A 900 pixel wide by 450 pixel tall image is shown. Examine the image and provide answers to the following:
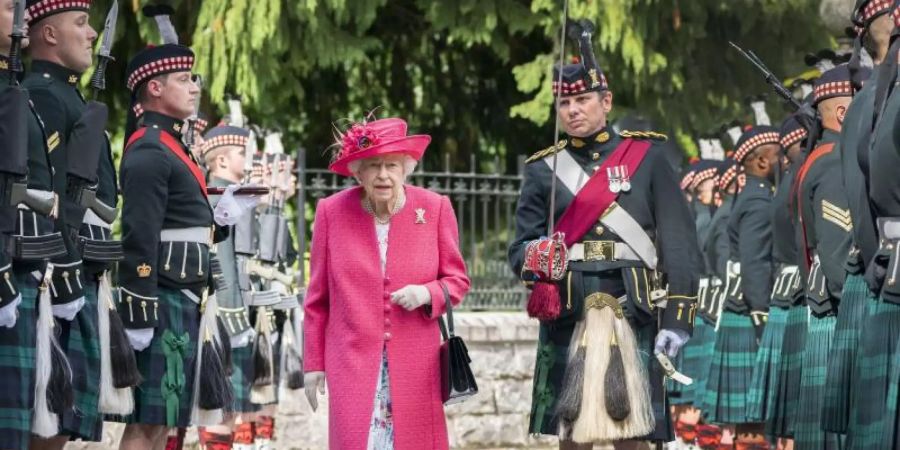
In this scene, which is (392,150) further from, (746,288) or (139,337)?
(746,288)

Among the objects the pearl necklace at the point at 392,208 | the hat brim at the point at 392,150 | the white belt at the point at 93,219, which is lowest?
the white belt at the point at 93,219

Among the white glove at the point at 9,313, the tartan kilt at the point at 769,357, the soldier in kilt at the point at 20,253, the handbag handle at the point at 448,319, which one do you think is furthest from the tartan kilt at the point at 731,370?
the white glove at the point at 9,313

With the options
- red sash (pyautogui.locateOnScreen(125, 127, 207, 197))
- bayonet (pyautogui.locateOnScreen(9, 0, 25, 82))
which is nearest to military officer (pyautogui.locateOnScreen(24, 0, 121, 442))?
bayonet (pyautogui.locateOnScreen(9, 0, 25, 82))

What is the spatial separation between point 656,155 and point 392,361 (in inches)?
72.4

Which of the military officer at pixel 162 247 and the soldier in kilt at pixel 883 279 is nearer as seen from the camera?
the soldier in kilt at pixel 883 279

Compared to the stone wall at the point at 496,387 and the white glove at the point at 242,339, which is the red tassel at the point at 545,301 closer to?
the white glove at the point at 242,339

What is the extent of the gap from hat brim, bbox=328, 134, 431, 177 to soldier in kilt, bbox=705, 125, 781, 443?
4970 millimetres

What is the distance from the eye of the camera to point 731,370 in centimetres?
1307

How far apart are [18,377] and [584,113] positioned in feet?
10.4

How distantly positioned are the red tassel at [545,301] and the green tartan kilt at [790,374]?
89.9 inches

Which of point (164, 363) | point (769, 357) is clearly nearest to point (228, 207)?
point (164, 363)

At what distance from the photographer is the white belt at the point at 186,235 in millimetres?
8742

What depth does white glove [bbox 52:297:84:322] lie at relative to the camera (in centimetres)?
753

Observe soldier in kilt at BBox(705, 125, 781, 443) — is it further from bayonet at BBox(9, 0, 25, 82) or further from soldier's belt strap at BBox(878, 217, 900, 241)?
bayonet at BBox(9, 0, 25, 82)
